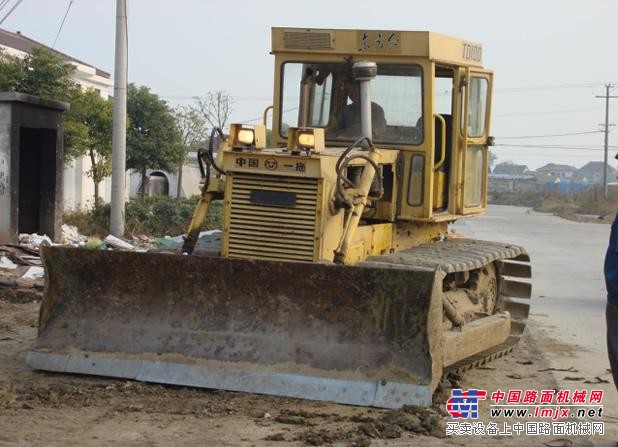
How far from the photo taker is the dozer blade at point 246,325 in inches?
298

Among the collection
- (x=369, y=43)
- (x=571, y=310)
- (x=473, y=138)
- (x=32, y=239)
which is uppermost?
(x=369, y=43)

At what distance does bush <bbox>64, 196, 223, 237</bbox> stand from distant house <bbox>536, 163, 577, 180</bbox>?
168 m

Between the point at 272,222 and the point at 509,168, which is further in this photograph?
the point at 509,168

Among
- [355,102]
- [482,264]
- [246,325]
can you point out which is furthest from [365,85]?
[246,325]

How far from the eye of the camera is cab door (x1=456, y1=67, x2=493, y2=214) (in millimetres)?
10156

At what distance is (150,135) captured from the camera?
31.3 metres

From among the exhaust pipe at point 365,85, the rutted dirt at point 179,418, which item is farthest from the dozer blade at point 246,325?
the exhaust pipe at point 365,85

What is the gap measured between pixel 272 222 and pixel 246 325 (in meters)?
0.84

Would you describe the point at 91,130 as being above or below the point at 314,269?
above

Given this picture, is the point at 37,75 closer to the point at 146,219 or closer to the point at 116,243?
the point at 146,219

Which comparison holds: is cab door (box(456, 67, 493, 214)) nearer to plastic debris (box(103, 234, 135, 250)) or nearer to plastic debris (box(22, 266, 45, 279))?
plastic debris (box(22, 266, 45, 279))

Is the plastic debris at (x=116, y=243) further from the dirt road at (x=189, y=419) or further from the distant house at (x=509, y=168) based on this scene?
the distant house at (x=509, y=168)

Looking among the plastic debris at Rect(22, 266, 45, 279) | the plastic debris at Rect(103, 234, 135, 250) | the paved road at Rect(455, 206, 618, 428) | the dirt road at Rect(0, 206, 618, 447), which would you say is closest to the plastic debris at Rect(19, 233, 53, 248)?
the plastic debris at Rect(103, 234, 135, 250)

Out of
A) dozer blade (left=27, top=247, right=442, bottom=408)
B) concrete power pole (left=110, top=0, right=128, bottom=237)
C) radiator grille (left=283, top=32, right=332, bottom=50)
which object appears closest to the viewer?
dozer blade (left=27, top=247, right=442, bottom=408)
